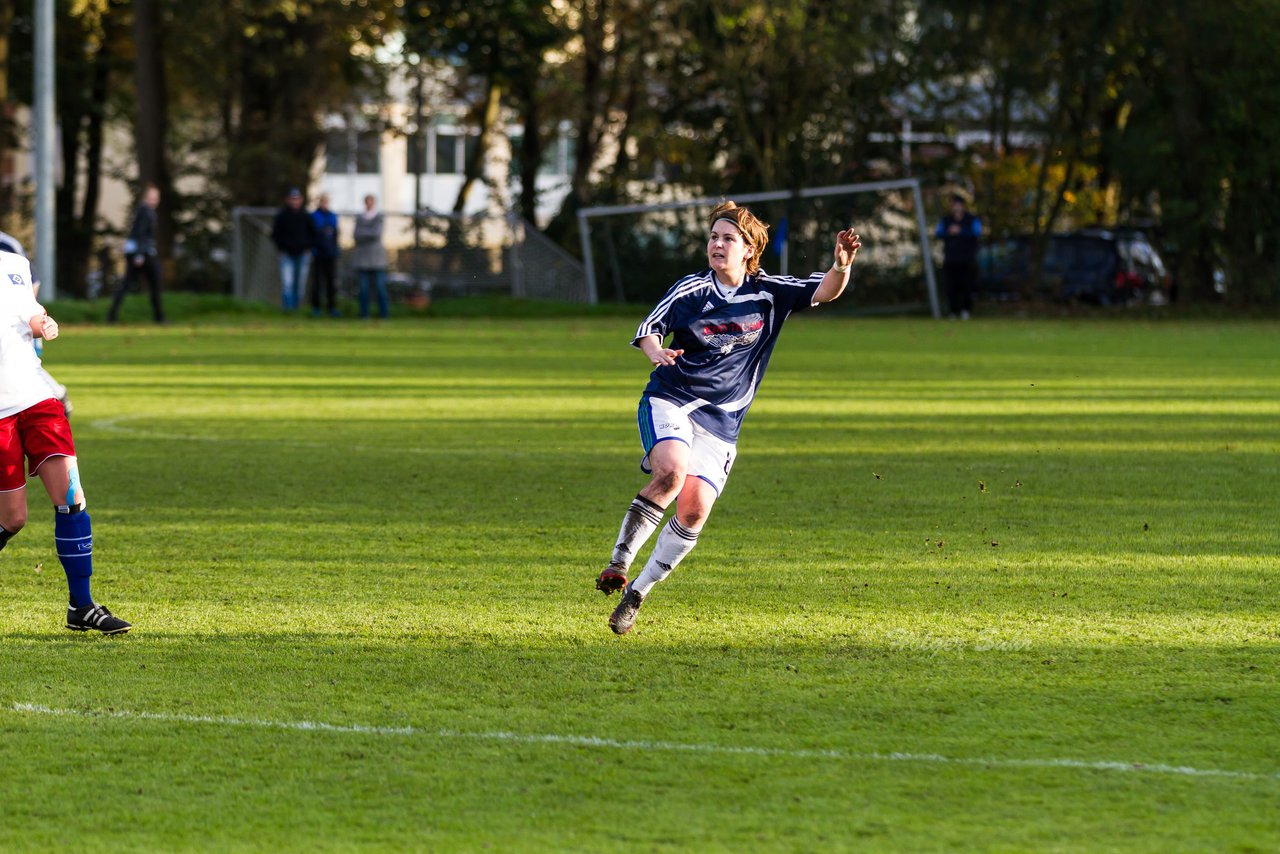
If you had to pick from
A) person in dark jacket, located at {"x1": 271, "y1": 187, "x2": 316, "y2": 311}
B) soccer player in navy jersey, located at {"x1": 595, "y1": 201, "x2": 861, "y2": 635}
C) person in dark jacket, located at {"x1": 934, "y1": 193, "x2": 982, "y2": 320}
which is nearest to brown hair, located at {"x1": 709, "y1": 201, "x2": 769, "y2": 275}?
soccer player in navy jersey, located at {"x1": 595, "y1": 201, "x2": 861, "y2": 635}

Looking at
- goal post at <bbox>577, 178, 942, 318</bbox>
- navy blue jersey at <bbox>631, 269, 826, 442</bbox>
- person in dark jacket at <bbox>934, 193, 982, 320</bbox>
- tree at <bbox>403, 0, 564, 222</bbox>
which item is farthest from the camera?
tree at <bbox>403, 0, 564, 222</bbox>

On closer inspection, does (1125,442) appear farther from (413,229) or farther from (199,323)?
(413,229)

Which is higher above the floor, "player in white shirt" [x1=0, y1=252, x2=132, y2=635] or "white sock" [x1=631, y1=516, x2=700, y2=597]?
"player in white shirt" [x1=0, y1=252, x2=132, y2=635]

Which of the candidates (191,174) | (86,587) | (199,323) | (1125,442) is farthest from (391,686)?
(191,174)

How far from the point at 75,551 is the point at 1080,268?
101ft

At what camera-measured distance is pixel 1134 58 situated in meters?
34.4

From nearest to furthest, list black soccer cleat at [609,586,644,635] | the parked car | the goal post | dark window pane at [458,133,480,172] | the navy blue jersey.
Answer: black soccer cleat at [609,586,644,635]
the navy blue jersey
the goal post
the parked car
dark window pane at [458,133,480,172]

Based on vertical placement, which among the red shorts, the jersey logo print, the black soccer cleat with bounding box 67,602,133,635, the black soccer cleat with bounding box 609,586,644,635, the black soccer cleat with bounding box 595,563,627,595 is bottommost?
the black soccer cleat with bounding box 67,602,133,635

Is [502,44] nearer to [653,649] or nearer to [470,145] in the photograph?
[470,145]

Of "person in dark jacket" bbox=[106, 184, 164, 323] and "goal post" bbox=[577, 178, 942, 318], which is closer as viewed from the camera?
"person in dark jacket" bbox=[106, 184, 164, 323]

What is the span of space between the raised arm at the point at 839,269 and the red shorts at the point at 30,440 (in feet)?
8.92

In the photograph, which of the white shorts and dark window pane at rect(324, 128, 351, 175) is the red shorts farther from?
dark window pane at rect(324, 128, 351, 175)

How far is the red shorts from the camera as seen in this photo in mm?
6797

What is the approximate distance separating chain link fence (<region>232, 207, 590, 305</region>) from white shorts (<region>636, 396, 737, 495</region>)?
27698mm
